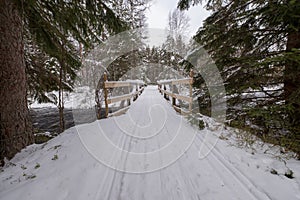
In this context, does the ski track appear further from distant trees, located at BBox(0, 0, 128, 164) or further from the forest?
distant trees, located at BBox(0, 0, 128, 164)

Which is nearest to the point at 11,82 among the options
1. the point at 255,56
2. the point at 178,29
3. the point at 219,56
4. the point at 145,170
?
the point at 145,170

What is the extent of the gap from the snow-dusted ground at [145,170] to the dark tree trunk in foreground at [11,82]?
1.14 feet

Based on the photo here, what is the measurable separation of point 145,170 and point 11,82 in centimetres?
321

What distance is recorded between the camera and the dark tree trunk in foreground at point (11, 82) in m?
2.97

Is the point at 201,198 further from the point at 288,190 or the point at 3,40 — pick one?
the point at 3,40

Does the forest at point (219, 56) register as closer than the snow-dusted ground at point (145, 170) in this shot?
No

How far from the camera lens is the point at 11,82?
309 cm

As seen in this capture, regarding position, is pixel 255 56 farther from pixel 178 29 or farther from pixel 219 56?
pixel 178 29

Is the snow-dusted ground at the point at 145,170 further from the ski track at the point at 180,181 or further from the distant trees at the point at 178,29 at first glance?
the distant trees at the point at 178,29

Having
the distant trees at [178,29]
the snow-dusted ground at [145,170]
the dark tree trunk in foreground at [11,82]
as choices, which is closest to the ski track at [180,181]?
the snow-dusted ground at [145,170]

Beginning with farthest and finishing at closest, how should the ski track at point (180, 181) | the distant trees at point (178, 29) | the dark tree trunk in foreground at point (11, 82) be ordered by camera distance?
the distant trees at point (178, 29)
the dark tree trunk in foreground at point (11, 82)
the ski track at point (180, 181)

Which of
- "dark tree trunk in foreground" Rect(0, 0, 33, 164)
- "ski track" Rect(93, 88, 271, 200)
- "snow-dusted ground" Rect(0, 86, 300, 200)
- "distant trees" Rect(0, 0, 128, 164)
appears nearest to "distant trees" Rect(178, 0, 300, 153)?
"snow-dusted ground" Rect(0, 86, 300, 200)

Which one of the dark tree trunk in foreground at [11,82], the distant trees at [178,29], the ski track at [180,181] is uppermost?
the distant trees at [178,29]

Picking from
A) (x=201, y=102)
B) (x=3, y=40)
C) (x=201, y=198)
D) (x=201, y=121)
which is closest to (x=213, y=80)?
(x=201, y=102)
